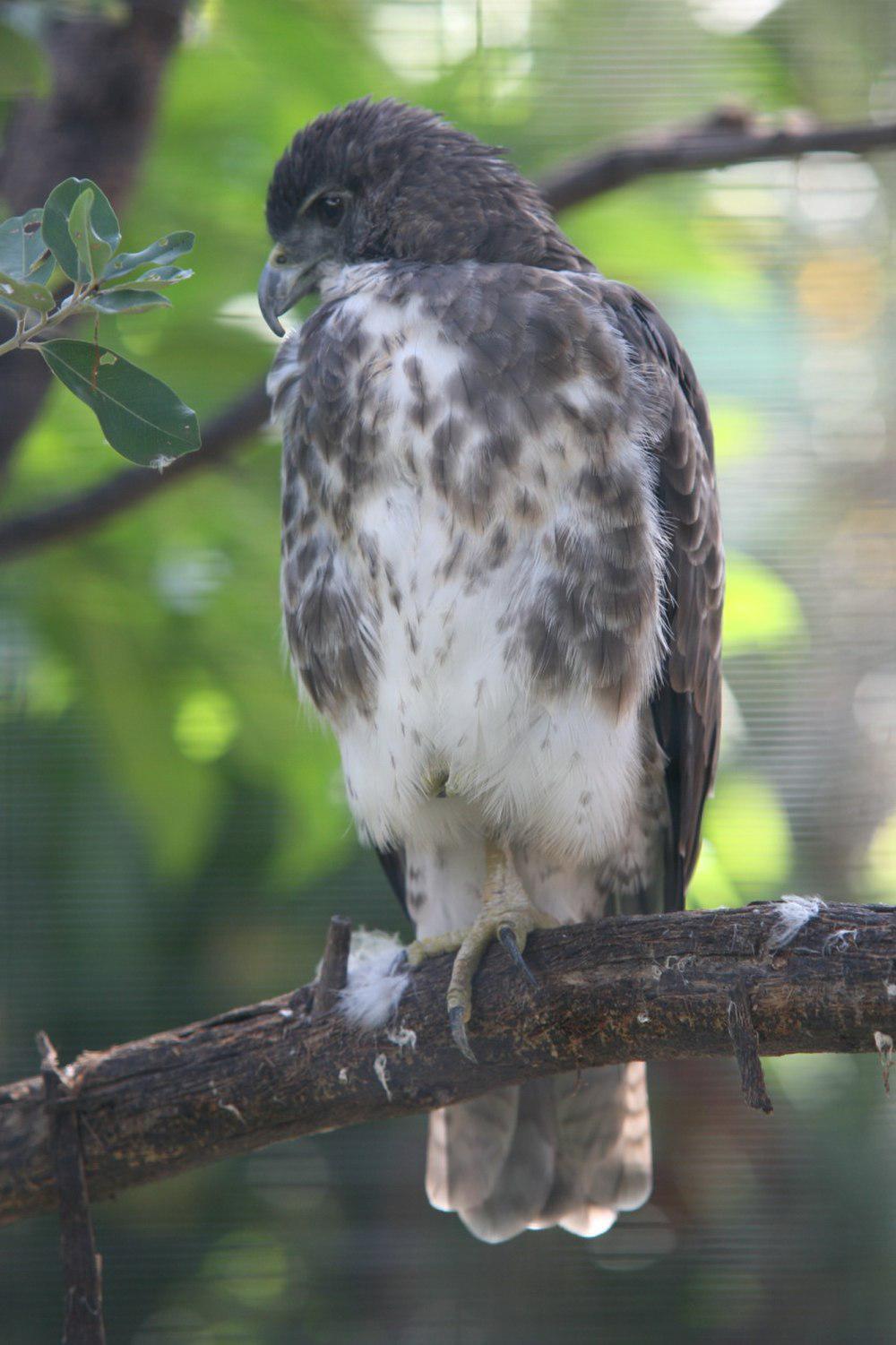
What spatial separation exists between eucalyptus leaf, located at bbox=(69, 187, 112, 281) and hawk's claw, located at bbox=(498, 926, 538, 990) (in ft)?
2.88

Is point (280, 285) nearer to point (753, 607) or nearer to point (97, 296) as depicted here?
point (97, 296)

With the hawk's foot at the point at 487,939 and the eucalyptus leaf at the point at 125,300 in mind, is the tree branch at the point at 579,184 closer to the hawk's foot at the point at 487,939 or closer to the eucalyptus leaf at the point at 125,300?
the hawk's foot at the point at 487,939

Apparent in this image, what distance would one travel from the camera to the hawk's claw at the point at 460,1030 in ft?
4.93

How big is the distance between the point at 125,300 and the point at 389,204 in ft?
2.84

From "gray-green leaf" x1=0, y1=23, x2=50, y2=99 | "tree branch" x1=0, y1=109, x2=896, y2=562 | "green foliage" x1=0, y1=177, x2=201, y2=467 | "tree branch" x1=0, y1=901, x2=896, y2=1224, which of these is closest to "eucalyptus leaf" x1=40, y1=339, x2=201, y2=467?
"green foliage" x1=0, y1=177, x2=201, y2=467

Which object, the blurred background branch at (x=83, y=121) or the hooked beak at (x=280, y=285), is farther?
the blurred background branch at (x=83, y=121)

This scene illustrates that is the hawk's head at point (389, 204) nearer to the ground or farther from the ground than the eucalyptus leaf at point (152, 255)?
nearer to the ground

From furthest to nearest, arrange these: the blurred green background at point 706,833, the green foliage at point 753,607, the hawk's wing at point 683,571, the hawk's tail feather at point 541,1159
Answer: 1. the blurred green background at point 706,833
2. the green foliage at point 753,607
3. the hawk's tail feather at point 541,1159
4. the hawk's wing at point 683,571

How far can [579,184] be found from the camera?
2.09 metres

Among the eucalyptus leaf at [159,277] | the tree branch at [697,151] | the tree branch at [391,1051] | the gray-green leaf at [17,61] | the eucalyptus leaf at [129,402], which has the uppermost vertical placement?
the gray-green leaf at [17,61]

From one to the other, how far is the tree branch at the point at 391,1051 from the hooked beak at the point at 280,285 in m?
0.84

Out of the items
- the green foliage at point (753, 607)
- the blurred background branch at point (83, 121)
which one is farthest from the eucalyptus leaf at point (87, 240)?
the green foliage at point (753, 607)

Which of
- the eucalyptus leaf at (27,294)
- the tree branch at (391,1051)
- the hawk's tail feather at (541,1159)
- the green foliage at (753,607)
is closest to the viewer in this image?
the eucalyptus leaf at (27,294)

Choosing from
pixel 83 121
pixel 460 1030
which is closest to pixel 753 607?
pixel 460 1030
